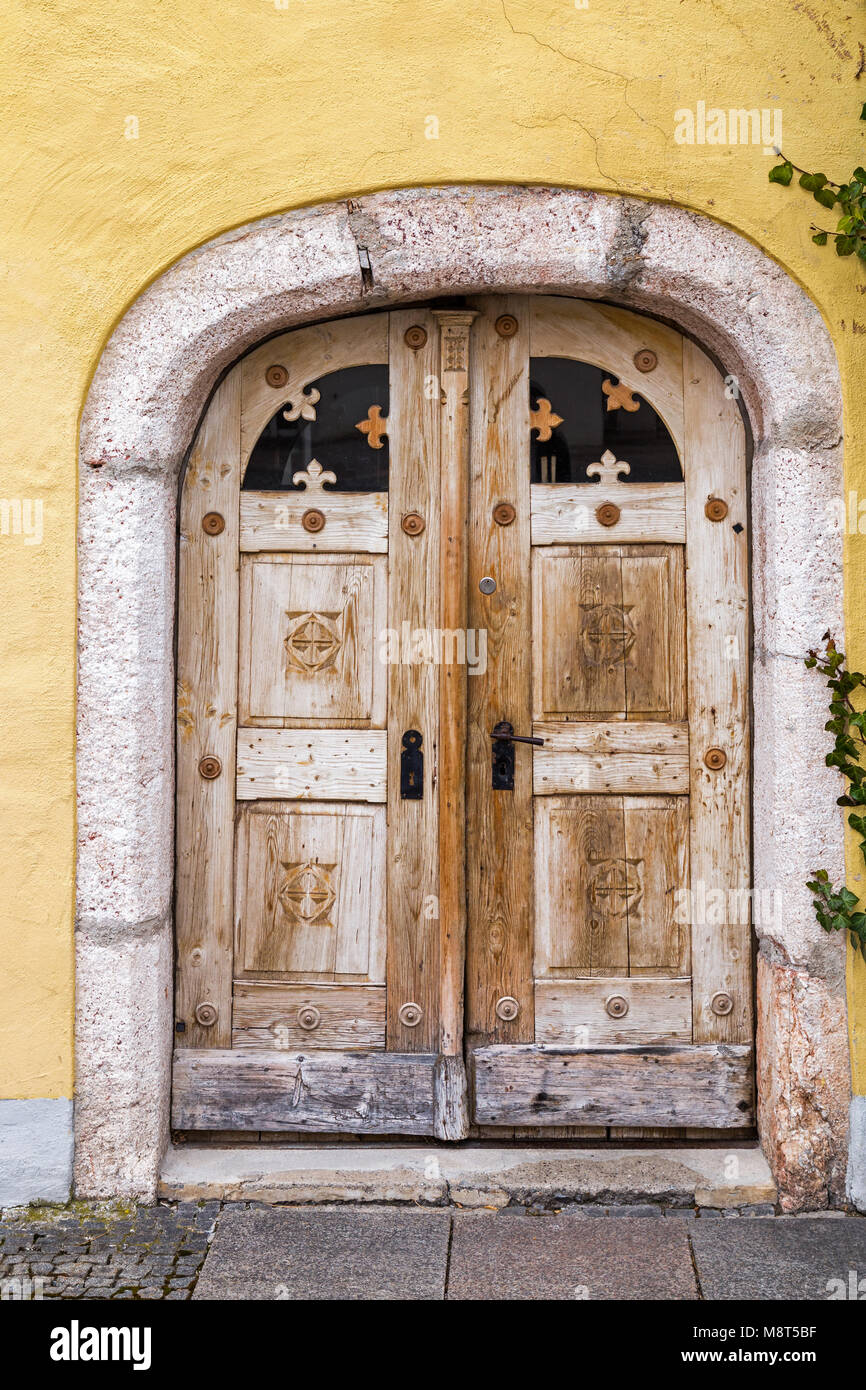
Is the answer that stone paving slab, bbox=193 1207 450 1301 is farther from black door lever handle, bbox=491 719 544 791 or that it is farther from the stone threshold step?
black door lever handle, bbox=491 719 544 791

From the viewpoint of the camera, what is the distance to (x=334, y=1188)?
2.91 metres

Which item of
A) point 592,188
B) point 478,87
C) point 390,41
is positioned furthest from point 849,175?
point 390,41

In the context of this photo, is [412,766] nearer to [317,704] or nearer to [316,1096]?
[317,704]

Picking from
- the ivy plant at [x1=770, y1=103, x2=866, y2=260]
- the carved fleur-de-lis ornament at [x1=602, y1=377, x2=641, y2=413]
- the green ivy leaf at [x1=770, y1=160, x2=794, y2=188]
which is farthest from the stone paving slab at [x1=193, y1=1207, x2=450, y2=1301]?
the green ivy leaf at [x1=770, y1=160, x2=794, y2=188]

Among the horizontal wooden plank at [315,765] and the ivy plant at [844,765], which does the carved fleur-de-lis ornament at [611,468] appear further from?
the horizontal wooden plank at [315,765]

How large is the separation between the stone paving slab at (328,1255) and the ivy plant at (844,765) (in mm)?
1307

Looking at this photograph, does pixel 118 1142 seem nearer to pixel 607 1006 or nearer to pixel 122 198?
pixel 607 1006

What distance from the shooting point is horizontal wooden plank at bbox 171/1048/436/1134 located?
3053 mm

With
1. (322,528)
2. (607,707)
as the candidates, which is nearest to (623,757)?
(607,707)

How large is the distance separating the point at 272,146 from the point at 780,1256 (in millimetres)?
3108

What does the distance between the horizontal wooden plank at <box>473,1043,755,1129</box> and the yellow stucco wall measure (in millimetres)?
366

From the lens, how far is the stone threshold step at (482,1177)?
9.46ft

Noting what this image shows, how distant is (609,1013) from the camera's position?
307cm

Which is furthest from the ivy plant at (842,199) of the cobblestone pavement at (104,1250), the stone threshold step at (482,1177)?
the cobblestone pavement at (104,1250)
